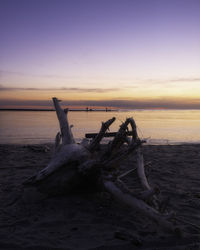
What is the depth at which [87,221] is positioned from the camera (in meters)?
3.30

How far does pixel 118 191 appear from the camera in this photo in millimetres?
3379

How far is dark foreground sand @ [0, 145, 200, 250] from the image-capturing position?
2.73 m

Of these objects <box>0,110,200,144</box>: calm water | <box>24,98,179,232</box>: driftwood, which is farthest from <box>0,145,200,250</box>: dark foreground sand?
<box>0,110,200,144</box>: calm water

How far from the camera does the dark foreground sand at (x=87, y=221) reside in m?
2.73

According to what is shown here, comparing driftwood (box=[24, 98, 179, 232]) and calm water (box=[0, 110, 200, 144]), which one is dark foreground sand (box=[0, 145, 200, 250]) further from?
calm water (box=[0, 110, 200, 144])

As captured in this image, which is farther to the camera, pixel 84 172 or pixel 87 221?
pixel 84 172

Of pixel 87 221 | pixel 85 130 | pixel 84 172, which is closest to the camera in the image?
pixel 87 221

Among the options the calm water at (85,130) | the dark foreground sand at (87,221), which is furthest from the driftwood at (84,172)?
the calm water at (85,130)

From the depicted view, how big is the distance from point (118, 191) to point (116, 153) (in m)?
1.02

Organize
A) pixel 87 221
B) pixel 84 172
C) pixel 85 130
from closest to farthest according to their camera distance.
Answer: pixel 87 221, pixel 84 172, pixel 85 130

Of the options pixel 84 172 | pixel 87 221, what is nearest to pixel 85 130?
pixel 84 172

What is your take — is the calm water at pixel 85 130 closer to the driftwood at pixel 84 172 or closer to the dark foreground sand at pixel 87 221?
the driftwood at pixel 84 172

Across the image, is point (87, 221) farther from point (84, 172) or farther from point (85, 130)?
point (85, 130)

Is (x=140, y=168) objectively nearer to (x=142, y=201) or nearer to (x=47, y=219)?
(x=142, y=201)
